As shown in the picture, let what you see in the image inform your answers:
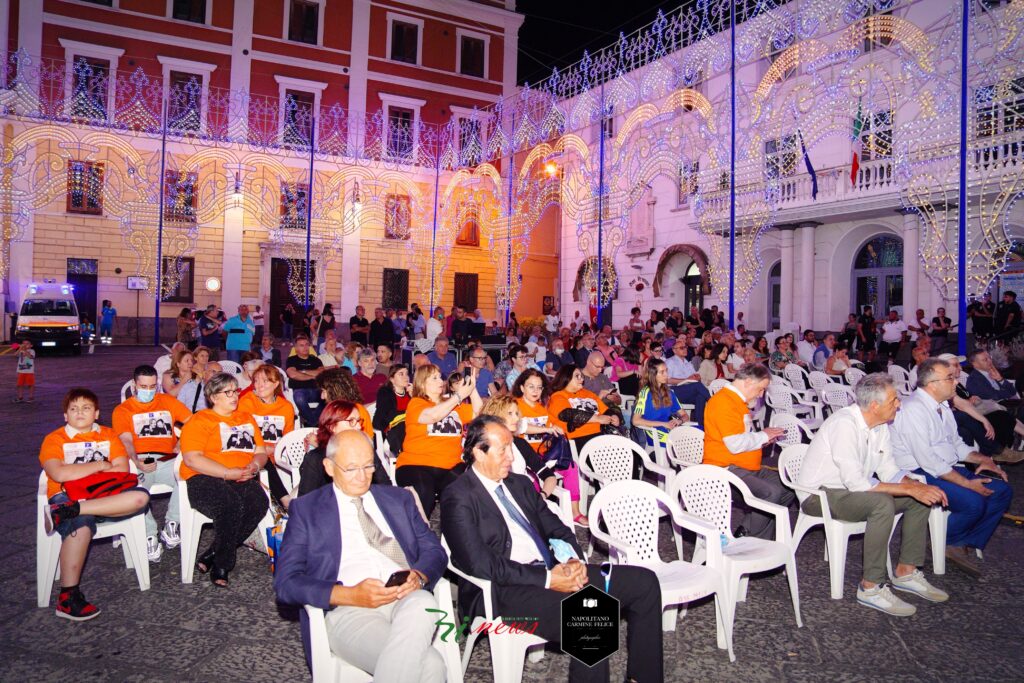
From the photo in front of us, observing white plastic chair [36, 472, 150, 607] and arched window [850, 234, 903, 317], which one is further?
arched window [850, 234, 903, 317]

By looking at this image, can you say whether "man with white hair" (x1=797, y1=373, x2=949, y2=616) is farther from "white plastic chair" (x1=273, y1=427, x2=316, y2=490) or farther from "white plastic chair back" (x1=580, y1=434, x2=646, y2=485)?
"white plastic chair" (x1=273, y1=427, x2=316, y2=490)

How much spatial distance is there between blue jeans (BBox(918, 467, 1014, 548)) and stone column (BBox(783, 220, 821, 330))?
14360 mm

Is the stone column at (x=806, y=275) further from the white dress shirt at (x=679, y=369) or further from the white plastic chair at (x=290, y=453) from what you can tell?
the white plastic chair at (x=290, y=453)

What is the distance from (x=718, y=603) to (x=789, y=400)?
5.65m

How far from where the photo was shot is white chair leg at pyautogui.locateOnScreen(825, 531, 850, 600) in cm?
422

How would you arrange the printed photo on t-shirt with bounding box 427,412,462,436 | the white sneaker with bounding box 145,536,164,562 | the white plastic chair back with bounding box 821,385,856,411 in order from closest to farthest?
the white sneaker with bounding box 145,536,164,562, the printed photo on t-shirt with bounding box 427,412,462,436, the white plastic chair back with bounding box 821,385,856,411

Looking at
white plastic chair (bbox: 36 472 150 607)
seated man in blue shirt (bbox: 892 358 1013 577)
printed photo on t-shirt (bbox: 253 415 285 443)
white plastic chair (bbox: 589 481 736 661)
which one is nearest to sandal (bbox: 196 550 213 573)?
white plastic chair (bbox: 36 472 150 607)

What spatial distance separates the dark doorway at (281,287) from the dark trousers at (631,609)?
22882mm

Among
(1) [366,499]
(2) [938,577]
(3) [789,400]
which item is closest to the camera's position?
(1) [366,499]

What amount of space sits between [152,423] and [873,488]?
15.5 feet

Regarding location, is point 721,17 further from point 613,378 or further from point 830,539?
point 830,539

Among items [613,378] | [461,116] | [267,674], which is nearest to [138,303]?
[461,116]

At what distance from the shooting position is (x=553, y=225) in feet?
97.2

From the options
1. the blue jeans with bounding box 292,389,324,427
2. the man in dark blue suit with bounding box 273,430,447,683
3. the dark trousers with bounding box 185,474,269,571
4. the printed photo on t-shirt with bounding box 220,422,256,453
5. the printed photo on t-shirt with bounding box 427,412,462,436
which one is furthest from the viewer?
the blue jeans with bounding box 292,389,324,427
